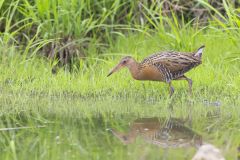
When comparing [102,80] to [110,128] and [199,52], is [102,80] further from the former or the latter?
[110,128]

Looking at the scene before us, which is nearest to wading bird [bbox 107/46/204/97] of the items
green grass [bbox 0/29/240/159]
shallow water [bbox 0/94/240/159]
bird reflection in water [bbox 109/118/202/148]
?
green grass [bbox 0/29/240/159]

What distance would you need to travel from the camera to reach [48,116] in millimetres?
8055

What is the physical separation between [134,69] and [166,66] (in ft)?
1.27

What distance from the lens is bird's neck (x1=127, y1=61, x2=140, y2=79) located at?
9.24 m

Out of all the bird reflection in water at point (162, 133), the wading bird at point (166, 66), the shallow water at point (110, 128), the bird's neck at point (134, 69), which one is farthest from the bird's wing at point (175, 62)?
the bird reflection in water at point (162, 133)

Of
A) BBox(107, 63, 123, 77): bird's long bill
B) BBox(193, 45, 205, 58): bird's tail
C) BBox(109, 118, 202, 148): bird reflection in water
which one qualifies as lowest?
BBox(109, 118, 202, 148): bird reflection in water

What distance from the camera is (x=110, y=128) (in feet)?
24.3

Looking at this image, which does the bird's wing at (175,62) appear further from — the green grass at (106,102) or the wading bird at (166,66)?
the green grass at (106,102)

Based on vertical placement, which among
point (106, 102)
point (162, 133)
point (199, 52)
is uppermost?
point (199, 52)

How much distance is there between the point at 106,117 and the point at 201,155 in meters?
2.43

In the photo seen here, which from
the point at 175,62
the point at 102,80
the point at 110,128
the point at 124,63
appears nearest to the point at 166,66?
the point at 175,62

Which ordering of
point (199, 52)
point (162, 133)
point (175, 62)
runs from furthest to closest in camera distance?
1. point (199, 52)
2. point (175, 62)
3. point (162, 133)

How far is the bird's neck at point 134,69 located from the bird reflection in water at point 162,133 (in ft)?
5.00

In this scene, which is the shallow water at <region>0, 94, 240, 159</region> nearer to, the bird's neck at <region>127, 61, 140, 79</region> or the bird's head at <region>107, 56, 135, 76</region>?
the bird's neck at <region>127, 61, 140, 79</region>
